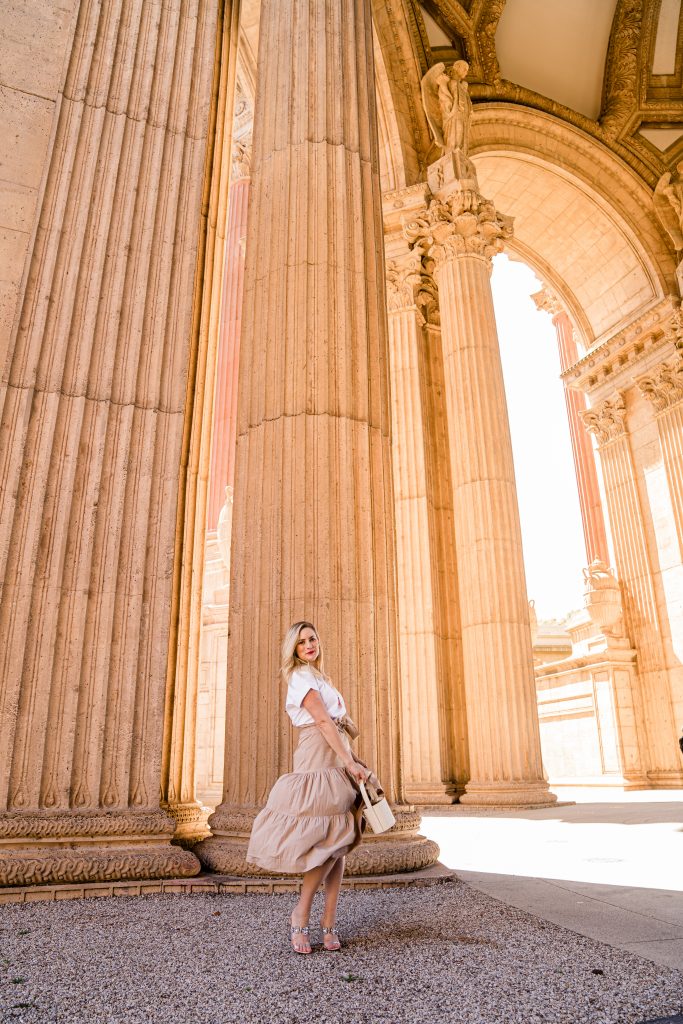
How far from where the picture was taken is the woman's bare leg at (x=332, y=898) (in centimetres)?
315

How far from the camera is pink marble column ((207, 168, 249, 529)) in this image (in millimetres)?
21344

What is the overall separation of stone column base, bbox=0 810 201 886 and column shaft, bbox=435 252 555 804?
7.60 meters

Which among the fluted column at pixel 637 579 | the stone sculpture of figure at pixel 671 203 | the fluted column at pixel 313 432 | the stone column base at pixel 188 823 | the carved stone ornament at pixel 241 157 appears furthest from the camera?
the carved stone ornament at pixel 241 157

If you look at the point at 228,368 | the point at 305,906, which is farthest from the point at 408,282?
the point at 305,906

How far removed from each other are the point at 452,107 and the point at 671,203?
8.50 m

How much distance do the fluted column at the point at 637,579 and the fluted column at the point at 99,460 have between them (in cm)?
1706

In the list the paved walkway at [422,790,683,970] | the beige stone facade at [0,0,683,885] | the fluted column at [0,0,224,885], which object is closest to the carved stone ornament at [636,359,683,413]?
the beige stone facade at [0,0,683,885]

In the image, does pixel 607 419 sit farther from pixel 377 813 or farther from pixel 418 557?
pixel 377 813

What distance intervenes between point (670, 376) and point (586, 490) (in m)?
7.54

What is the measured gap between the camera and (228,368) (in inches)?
898

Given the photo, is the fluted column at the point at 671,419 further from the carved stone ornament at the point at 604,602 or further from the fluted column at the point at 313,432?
the fluted column at the point at 313,432

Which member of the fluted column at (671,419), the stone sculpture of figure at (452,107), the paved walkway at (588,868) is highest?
the stone sculpture of figure at (452,107)

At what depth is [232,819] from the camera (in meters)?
4.99

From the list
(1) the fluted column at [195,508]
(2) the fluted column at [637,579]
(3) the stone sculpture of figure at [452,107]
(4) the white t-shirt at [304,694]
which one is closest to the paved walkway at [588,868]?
(4) the white t-shirt at [304,694]
